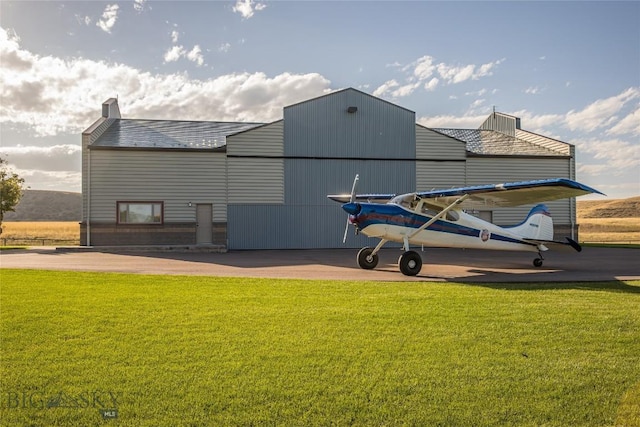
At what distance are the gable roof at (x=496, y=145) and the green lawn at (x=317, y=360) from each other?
73.9 feet

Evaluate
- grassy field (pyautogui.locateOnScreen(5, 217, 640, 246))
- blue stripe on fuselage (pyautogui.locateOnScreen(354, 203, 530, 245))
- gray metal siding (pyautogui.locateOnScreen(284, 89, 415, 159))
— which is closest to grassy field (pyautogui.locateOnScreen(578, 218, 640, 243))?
grassy field (pyautogui.locateOnScreen(5, 217, 640, 246))

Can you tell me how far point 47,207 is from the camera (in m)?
155

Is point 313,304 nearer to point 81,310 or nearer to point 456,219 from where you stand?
point 81,310

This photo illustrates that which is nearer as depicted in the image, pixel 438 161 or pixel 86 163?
pixel 86 163

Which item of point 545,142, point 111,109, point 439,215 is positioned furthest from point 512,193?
point 111,109

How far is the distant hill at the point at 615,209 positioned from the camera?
107675 millimetres

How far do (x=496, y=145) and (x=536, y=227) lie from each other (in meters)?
16.6

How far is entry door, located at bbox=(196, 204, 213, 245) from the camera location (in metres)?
26.4

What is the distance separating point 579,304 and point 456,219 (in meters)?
6.83

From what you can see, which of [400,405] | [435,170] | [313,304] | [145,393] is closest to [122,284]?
[313,304]

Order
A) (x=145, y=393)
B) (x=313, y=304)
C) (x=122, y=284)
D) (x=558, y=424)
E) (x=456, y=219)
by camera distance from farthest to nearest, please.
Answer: (x=456, y=219) → (x=122, y=284) → (x=313, y=304) → (x=145, y=393) → (x=558, y=424)

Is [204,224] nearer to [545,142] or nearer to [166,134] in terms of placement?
[166,134]

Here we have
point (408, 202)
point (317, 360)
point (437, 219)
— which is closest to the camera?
point (317, 360)

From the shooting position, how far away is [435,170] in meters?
28.2
